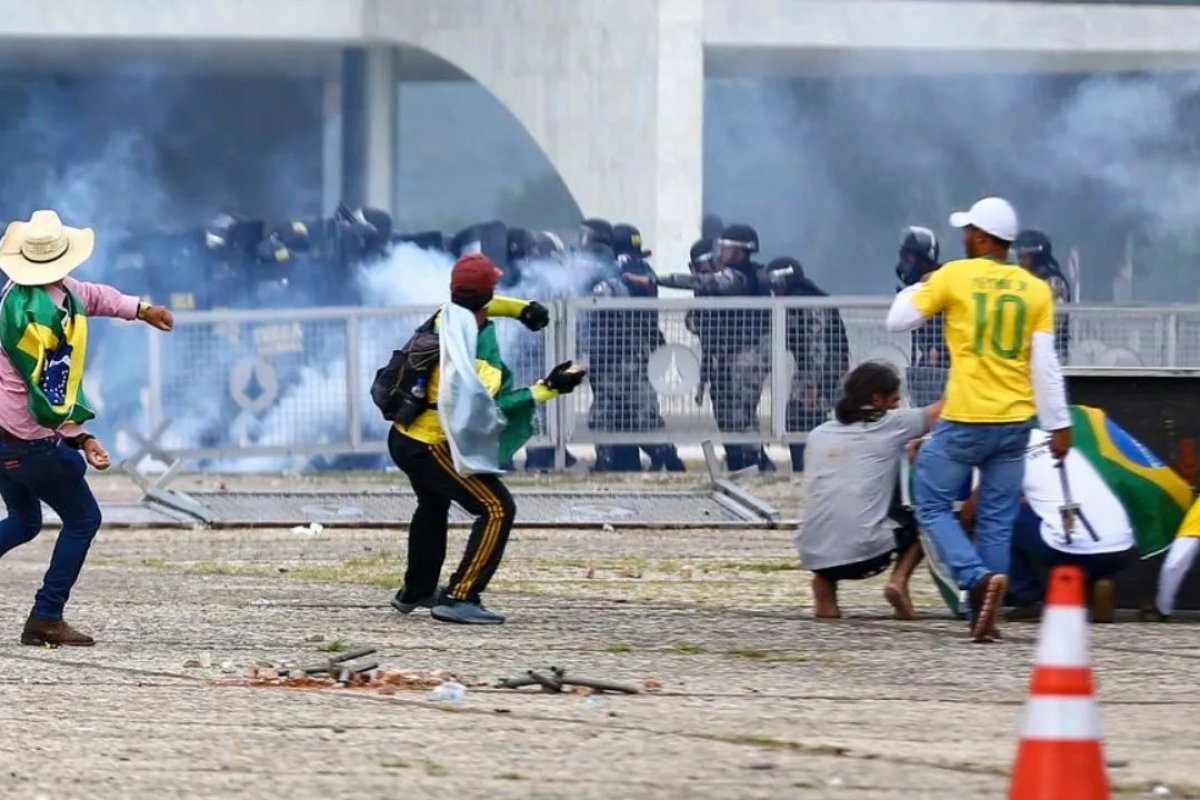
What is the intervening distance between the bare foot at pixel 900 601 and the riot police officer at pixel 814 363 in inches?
267

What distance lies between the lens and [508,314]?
10.9 m

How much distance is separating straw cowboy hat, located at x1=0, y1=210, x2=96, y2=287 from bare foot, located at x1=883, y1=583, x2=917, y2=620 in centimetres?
328

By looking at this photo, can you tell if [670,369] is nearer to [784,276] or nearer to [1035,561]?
[784,276]

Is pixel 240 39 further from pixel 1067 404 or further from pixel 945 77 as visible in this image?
pixel 1067 404

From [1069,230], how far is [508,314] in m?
24.3

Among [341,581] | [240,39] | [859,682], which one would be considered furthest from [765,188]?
[859,682]

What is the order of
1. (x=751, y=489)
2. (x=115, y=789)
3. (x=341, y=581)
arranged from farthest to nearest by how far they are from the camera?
(x=751, y=489), (x=341, y=581), (x=115, y=789)

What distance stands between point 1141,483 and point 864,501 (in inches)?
41.6

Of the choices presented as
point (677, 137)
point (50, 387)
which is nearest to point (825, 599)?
point (50, 387)

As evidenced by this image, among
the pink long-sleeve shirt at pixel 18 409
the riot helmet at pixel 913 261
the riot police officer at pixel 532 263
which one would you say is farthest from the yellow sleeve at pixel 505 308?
the riot police officer at pixel 532 263

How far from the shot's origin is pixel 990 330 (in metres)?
9.73

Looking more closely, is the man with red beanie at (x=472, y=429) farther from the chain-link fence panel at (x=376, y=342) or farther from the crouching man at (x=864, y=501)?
the chain-link fence panel at (x=376, y=342)

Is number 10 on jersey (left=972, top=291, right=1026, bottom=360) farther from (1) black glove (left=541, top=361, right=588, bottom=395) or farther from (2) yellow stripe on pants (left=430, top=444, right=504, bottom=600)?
(2) yellow stripe on pants (left=430, top=444, right=504, bottom=600)

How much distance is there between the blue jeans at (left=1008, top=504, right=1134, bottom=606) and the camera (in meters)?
10.2
